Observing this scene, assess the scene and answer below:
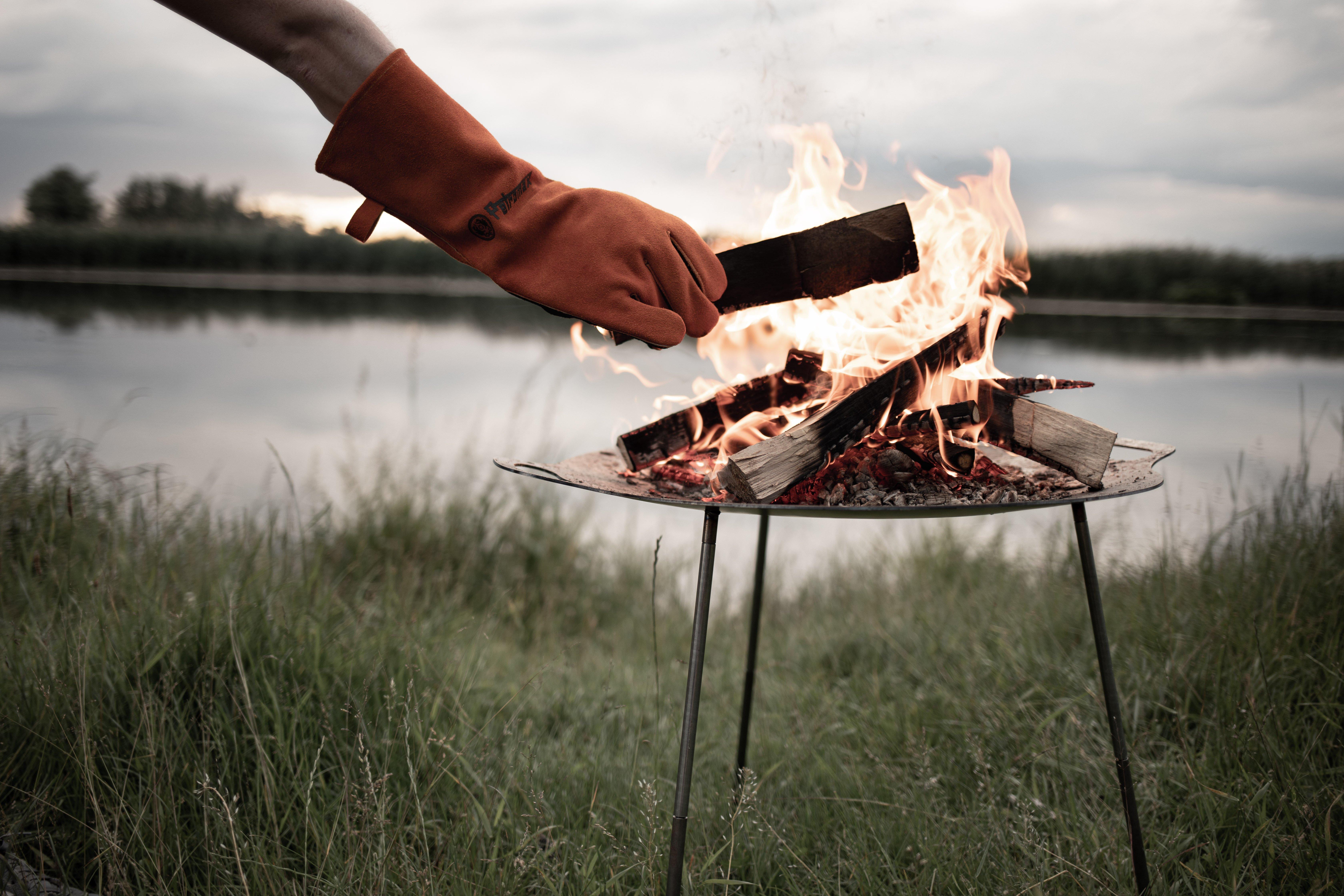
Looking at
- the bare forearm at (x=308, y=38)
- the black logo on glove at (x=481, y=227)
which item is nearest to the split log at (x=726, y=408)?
the black logo on glove at (x=481, y=227)

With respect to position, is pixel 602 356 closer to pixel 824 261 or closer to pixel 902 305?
pixel 824 261

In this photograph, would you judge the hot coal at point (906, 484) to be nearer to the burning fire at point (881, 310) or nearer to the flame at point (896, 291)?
the burning fire at point (881, 310)

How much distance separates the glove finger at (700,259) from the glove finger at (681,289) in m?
0.01

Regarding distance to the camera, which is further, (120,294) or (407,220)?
(120,294)

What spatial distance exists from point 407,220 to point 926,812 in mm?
1638

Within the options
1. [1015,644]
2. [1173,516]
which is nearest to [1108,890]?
[1015,644]

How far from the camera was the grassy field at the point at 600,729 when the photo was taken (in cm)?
146

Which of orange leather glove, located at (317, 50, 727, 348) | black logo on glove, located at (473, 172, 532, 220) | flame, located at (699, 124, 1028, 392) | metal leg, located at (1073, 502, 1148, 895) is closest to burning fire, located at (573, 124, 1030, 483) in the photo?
flame, located at (699, 124, 1028, 392)

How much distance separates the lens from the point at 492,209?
117 cm

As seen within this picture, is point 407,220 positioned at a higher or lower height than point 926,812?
higher

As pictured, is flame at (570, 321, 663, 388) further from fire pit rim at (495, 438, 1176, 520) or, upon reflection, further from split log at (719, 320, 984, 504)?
split log at (719, 320, 984, 504)

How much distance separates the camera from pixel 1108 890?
1.36 meters

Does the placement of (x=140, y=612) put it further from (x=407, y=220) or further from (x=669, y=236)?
(x=669, y=236)

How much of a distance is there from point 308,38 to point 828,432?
1.07 meters
